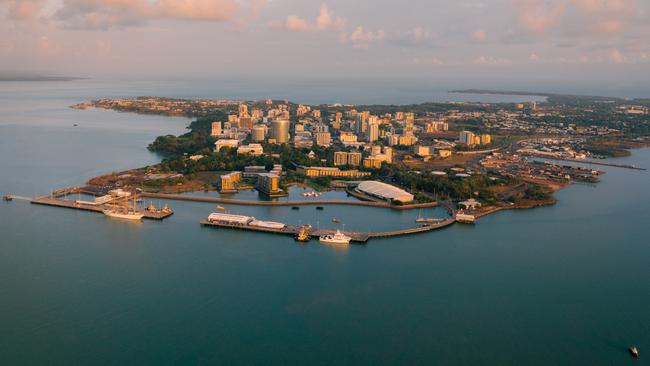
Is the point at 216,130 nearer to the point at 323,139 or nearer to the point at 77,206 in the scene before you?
the point at 323,139

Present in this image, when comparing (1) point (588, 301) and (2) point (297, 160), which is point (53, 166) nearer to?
(2) point (297, 160)

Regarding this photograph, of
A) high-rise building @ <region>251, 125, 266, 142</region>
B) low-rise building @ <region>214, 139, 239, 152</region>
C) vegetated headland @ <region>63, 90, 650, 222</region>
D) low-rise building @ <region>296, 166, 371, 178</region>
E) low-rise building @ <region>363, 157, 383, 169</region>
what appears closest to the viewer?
vegetated headland @ <region>63, 90, 650, 222</region>

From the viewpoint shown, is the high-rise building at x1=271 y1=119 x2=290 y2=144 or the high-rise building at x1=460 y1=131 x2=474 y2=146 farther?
the high-rise building at x1=460 y1=131 x2=474 y2=146

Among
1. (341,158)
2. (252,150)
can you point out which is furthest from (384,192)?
(252,150)

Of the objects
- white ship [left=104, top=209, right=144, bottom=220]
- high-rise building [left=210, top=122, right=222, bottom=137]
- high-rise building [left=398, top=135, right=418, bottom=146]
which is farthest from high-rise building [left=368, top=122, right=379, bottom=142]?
white ship [left=104, top=209, right=144, bottom=220]

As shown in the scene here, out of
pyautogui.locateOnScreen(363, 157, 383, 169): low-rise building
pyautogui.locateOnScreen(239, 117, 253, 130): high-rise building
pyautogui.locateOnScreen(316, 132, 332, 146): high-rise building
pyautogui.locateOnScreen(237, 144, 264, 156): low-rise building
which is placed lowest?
pyautogui.locateOnScreen(363, 157, 383, 169): low-rise building

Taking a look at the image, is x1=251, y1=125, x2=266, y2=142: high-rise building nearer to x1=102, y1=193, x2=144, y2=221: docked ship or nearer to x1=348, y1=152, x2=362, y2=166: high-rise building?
x1=348, y1=152, x2=362, y2=166: high-rise building
